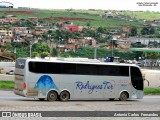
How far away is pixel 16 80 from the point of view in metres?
31.7

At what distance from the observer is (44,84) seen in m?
30.9

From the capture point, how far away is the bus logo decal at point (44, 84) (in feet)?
101

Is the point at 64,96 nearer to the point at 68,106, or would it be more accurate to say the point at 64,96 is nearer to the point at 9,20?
the point at 68,106

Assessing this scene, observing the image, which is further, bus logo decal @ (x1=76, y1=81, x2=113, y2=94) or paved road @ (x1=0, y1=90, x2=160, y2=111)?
bus logo decal @ (x1=76, y1=81, x2=113, y2=94)

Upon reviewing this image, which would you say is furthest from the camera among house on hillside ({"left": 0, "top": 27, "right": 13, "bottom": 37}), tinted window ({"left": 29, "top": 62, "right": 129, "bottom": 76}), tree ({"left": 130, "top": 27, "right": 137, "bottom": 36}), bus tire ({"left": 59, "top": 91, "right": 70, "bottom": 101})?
tree ({"left": 130, "top": 27, "right": 137, "bottom": 36})

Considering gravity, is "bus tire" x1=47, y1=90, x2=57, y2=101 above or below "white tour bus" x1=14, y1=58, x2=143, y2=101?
below

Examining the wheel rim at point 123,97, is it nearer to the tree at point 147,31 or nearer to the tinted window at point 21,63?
the tinted window at point 21,63

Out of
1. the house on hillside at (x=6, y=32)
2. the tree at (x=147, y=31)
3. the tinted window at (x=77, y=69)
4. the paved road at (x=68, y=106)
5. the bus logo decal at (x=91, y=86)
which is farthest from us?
the tree at (x=147, y=31)

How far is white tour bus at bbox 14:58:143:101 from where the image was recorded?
30.6 metres

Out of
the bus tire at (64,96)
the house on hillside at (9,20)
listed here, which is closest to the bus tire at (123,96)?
the bus tire at (64,96)

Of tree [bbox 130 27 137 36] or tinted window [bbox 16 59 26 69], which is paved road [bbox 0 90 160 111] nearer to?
tinted window [bbox 16 59 26 69]

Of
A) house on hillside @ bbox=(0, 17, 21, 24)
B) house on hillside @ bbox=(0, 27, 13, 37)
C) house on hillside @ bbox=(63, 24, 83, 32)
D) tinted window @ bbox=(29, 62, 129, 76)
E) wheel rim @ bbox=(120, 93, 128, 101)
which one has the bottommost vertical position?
wheel rim @ bbox=(120, 93, 128, 101)

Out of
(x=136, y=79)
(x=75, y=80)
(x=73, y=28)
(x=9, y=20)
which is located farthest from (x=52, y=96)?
(x=9, y=20)

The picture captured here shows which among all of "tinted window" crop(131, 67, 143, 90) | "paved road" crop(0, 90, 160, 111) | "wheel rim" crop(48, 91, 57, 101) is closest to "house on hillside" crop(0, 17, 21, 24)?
"tinted window" crop(131, 67, 143, 90)
